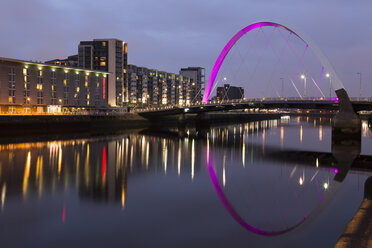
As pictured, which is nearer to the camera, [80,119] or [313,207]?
[313,207]

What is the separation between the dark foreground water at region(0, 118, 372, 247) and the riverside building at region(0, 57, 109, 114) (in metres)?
40.9

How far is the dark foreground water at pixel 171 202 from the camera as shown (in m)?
11.6

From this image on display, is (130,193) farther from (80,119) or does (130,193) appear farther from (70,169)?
(80,119)

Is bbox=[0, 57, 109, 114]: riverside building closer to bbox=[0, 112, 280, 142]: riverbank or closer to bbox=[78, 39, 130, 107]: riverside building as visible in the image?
bbox=[0, 112, 280, 142]: riverbank

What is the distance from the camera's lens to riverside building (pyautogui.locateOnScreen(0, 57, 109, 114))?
64.6 metres

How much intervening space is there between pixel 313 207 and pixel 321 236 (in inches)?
152

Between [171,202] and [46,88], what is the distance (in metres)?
63.6

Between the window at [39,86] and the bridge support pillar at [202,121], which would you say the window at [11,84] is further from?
the bridge support pillar at [202,121]

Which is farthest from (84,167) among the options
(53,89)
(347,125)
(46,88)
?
(53,89)

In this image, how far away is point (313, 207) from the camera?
1548 cm

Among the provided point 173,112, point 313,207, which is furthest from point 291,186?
point 173,112

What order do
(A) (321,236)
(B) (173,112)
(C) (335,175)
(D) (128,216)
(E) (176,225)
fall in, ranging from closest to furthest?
(A) (321,236) → (E) (176,225) → (D) (128,216) → (C) (335,175) → (B) (173,112)

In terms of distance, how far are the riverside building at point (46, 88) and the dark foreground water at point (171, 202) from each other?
40854mm

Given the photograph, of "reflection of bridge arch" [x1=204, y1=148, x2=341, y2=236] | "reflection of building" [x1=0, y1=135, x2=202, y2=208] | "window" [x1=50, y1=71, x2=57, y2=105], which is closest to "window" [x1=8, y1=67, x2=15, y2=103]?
"window" [x1=50, y1=71, x2=57, y2=105]
